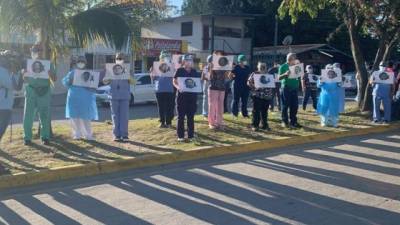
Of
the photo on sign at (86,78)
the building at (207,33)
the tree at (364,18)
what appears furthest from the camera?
the building at (207,33)

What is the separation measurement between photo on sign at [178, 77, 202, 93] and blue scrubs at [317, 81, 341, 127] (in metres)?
4.00

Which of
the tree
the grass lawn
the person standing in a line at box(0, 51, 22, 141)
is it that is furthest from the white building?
the person standing in a line at box(0, 51, 22, 141)

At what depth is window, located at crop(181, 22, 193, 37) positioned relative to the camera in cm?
4472

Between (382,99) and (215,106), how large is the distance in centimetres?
468

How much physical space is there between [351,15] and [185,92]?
7501 mm

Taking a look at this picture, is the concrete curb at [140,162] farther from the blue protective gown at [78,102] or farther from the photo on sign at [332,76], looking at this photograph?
the blue protective gown at [78,102]

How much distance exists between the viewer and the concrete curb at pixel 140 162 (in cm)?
816

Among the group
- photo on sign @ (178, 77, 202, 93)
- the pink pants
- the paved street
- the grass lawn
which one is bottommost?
the paved street

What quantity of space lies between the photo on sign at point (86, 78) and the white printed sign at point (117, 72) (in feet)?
0.71

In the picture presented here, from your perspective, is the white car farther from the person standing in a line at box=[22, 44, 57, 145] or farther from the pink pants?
the person standing in a line at box=[22, 44, 57, 145]

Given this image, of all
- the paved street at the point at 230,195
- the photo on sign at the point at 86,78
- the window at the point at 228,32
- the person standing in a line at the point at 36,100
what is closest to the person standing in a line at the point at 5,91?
the paved street at the point at 230,195

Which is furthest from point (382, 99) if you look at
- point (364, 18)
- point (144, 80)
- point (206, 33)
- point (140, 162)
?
point (206, 33)

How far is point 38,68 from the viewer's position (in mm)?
10250

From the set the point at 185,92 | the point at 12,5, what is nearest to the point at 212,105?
the point at 185,92
